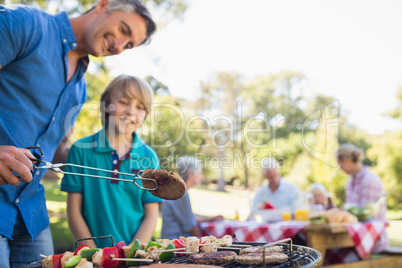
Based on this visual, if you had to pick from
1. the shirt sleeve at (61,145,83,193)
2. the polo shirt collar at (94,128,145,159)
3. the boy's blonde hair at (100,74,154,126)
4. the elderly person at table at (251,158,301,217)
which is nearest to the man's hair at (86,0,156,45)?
the boy's blonde hair at (100,74,154,126)

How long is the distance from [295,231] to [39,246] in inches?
107

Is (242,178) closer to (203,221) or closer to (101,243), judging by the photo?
(203,221)

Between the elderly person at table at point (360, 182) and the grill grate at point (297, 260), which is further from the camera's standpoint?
the elderly person at table at point (360, 182)

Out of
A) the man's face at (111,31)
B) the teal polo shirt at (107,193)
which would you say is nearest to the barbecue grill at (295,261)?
the teal polo shirt at (107,193)

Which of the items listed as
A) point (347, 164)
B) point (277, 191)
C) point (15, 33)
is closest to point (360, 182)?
point (347, 164)

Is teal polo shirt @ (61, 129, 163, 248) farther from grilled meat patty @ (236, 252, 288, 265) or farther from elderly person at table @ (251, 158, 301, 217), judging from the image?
elderly person at table @ (251, 158, 301, 217)

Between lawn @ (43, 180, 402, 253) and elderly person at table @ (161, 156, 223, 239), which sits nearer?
elderly person at table @ (161, 156, 223, 239)

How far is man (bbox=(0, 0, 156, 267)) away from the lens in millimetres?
1630

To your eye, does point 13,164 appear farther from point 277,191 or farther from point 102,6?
point 277,191

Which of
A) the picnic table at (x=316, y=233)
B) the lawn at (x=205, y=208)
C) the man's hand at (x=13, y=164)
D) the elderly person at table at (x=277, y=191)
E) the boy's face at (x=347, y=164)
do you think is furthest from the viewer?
the lawn at (x=205, y=208)

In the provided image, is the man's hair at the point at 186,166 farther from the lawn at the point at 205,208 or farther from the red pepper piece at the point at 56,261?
the red pepper piece at the point at 56,261

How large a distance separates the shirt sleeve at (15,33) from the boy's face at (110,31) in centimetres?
35

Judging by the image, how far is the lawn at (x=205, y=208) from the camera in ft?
24.8

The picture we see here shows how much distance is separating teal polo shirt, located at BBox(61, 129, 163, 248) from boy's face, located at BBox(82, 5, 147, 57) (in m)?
0.57
